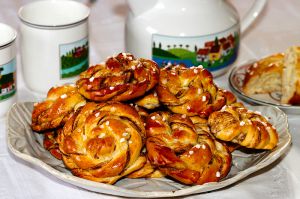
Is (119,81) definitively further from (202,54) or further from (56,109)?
(202,54)

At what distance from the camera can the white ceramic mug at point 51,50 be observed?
117 cm

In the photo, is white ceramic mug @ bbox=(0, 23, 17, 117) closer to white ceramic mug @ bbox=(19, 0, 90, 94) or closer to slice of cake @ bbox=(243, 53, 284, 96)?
white ceramic mug @ bbox=(19, 0, 90, 94)

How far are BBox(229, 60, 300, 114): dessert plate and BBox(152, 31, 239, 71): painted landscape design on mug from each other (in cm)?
5

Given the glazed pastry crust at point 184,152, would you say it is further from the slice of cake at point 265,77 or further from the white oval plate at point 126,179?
the slice of cake at point 265,77

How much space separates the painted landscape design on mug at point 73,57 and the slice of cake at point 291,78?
36cm

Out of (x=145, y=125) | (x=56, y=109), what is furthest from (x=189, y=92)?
(x=56, y=109)

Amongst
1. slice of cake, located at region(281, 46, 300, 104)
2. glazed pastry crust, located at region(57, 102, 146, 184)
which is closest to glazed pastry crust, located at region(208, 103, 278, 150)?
glazed pastry crust, located at region(57, 102, 146, 184)

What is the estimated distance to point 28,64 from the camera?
A: 121 centimetres

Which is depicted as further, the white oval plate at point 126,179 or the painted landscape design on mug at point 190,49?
the painted landscape design on mug at point 190,49

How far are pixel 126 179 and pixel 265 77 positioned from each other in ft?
1.36

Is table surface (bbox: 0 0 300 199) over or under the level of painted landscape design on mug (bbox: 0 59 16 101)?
under

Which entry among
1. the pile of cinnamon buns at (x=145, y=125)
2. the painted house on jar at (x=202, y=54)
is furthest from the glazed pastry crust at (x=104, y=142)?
the painted house on jar at (x=202, y=54)

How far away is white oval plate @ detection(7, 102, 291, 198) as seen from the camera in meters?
0.86

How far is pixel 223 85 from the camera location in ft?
4.20
